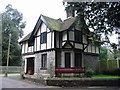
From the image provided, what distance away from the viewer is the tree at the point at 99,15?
10.3m

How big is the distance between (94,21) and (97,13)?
61 cm

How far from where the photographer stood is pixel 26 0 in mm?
8906

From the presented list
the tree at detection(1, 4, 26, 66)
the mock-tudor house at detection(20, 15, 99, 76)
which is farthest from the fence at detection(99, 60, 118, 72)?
the tree at detection(1, 4, 26, 66)

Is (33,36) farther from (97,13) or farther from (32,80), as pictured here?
(97,13)

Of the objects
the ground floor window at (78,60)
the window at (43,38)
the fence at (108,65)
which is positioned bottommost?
the fence at (108,65)

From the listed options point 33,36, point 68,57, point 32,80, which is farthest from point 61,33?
point 32,80

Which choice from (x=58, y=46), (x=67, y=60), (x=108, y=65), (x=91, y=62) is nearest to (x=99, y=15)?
(x=58, y=46)

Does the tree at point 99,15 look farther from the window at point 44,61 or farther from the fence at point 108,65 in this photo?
the fence at point 108,65

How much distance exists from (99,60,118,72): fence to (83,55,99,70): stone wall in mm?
701

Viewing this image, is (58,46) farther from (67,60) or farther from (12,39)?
(12,39)

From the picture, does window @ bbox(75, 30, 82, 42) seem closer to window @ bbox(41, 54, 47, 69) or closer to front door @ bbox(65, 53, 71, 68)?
front door @ bbox(65, 53, 71, 68)

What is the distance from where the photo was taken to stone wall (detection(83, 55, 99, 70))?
1905cm

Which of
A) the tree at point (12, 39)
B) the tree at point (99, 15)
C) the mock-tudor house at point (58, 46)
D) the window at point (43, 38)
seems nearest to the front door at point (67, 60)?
the mock-tudor house at point (58, 46)

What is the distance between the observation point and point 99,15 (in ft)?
36.3
